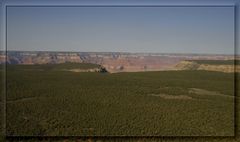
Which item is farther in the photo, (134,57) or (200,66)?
(134,57)

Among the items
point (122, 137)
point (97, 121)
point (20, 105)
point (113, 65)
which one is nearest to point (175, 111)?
point (97, 121)

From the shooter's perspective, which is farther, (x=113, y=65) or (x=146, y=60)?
(x=113, y=65)

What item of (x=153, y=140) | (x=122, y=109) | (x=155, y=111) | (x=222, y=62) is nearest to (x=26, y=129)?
(x=153, y=140)

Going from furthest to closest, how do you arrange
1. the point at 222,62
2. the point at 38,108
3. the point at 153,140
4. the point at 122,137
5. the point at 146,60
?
1. the point at 146,60
2. the point at 222,62
3. the point at 38,108
4. the point at 122,137
5. the point at 153,140

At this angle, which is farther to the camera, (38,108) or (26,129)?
(38,108)

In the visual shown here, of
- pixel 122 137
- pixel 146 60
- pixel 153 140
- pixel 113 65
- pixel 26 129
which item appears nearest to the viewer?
pixel 153 140

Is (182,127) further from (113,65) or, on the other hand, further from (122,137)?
(113,65)

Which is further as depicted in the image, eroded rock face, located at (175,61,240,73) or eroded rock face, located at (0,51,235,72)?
eroded rock face, located at (0,51,235,72)

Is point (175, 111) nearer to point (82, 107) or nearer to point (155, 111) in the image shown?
point (155, 111)

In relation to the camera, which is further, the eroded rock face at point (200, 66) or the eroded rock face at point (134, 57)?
the eroded rock face at point (134, 57)
